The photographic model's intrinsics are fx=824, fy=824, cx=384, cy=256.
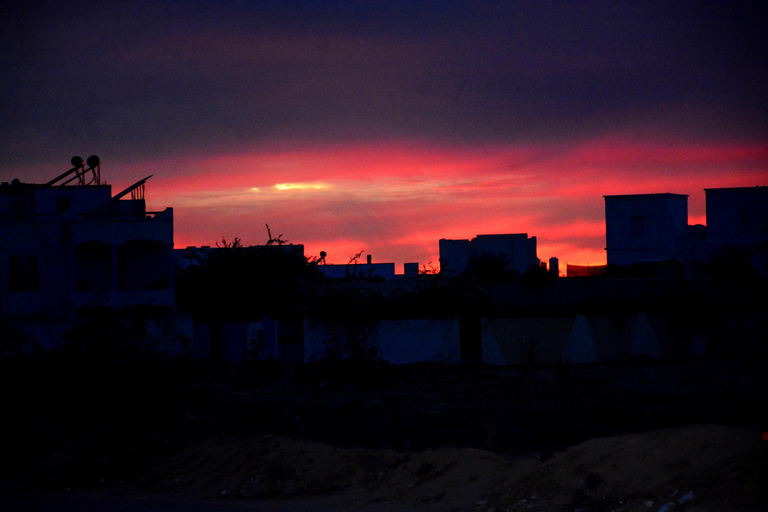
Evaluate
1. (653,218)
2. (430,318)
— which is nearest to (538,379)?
(430,318)

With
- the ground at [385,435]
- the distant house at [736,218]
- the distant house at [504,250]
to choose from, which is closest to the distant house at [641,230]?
the distant house at [736,218]

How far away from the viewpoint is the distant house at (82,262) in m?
33.7

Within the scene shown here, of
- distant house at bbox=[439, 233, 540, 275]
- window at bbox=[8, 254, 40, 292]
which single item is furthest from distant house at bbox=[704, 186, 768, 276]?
window at bbox=[8, 254, 40, 292]

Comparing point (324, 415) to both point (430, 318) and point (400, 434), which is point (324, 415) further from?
point (430, 318)

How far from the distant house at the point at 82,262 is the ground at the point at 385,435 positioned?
9358 mm

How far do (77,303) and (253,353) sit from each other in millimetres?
10237

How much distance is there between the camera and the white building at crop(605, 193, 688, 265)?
5322 centimetres

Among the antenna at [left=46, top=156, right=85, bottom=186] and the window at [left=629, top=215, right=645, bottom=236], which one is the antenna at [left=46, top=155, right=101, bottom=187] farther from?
the window at [left=629, top=215, right=645, bottom=236]

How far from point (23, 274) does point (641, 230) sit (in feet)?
122

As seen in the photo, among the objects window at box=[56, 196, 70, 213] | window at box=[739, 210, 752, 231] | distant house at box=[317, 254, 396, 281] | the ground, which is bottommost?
the ground

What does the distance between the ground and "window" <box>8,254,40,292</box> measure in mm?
10714

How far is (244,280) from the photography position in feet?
125

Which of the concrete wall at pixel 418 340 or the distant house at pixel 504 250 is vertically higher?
the distant house at pixel 504 250

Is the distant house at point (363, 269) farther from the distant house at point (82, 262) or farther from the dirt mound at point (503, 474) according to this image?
the dirt mound at point (503, 474)
